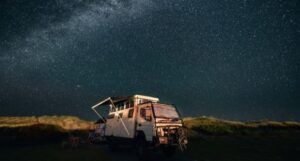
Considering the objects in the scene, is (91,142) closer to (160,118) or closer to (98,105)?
(98,105)

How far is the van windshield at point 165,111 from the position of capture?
11.8m

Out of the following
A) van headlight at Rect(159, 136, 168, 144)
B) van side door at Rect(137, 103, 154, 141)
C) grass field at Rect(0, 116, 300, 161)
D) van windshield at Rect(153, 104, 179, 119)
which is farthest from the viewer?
grass field at Rect(0, 116, 300, 161)

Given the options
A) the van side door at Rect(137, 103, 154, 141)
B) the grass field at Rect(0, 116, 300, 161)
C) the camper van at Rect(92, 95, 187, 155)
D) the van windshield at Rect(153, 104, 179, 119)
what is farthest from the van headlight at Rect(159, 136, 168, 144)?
the grass field at Rect(0, 116, 300, 161)

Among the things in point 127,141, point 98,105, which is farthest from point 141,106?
point 98,105

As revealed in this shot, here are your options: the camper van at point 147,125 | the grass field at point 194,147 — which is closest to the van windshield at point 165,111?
the camper van at point 147,125

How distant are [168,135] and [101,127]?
10.1 m

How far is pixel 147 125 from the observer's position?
1180 cm

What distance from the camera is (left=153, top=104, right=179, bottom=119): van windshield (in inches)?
465

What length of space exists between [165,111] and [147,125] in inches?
53.9

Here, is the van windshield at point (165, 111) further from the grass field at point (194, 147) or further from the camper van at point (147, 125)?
the grass field at point (194, 147)

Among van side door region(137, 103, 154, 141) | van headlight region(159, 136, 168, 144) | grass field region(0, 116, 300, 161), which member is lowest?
grass field region(0, 116, 300, 161)

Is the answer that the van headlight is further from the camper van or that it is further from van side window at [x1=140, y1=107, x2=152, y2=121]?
van side window at [x1=140, y1=107, x2=152, y2=121]

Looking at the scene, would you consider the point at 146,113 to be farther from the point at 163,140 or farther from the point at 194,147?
the point at 194,147

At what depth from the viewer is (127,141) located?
1357 centimetres
